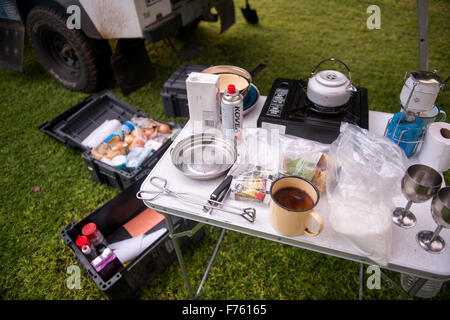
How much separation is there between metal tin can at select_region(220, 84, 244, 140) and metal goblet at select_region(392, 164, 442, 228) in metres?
0.64

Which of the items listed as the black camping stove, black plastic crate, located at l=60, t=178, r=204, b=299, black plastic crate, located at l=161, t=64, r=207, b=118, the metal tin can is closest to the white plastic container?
the metal tin can

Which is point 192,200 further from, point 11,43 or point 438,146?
point 11,43

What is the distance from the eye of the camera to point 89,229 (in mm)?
A: 1746

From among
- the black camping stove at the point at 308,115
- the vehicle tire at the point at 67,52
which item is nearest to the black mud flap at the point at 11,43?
the vehicle tire at the point at 67,52

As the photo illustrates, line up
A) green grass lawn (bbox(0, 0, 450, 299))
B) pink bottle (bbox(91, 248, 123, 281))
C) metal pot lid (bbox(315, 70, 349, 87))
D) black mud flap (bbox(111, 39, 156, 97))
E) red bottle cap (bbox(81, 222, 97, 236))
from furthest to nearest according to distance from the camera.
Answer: black mud flap (bbox(111, 39, 156, 97))
green grass lawn (bbox(0, 0, 450, 299))
red bottle cap (bbox(81, 222, 97, 236))
pink bottle (bbox(91, 248, 123, 281))
metal pot lid (bbox(315, 70, 349, 87))

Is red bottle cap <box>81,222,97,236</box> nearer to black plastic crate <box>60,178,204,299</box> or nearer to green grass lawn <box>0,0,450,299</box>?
black plastic crate <box>60,178,204,299</box>

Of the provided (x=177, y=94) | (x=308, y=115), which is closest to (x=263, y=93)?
(x=177, y=94)

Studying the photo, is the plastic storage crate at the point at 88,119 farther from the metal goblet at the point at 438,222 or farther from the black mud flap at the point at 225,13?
the metal goblet at the point at 438,222

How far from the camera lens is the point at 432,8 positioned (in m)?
4.46

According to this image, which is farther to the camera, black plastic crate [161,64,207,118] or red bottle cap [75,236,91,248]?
black plastic crate [161,64,207,118]

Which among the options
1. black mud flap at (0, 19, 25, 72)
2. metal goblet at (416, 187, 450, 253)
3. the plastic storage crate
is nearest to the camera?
metal goblet at (416, 187, 450, 253)

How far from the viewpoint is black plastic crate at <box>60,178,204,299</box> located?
165cm
